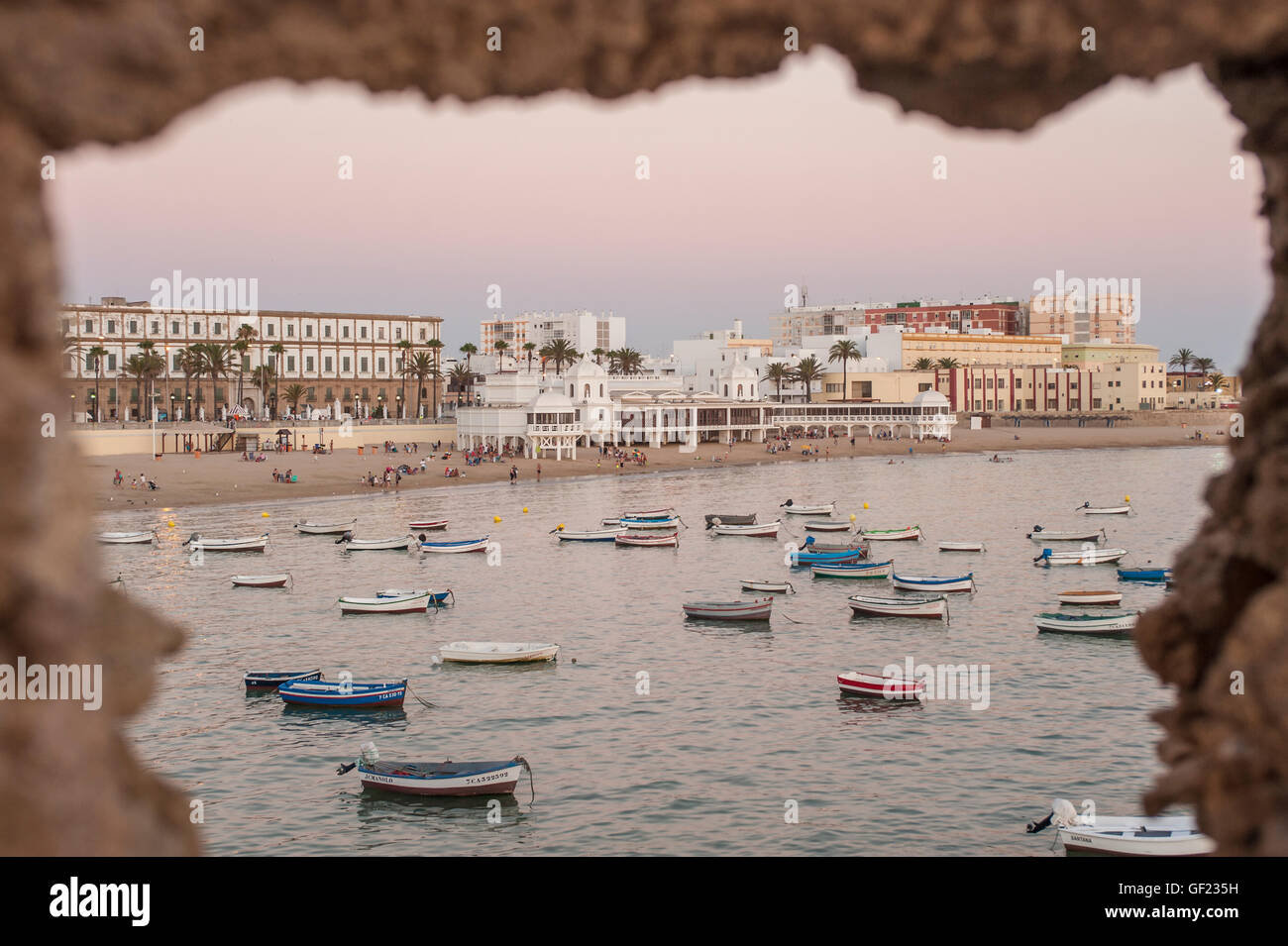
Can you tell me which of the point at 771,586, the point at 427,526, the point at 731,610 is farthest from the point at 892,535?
the point at 427,526

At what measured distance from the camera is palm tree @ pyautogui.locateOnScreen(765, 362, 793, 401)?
6250 inches

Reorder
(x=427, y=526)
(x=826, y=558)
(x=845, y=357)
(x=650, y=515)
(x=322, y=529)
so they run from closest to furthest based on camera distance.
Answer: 1. (x=826, y=558)
2. (x=322, y=529)
3. (x=427, y=526)
4. (x=650, y=515)
5. (x=845, y=357)

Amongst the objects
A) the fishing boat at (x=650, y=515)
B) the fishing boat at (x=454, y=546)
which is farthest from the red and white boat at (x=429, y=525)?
the fishing boat at (x=650, y=515)

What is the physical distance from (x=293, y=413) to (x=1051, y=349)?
372ft

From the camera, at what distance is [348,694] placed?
100ft

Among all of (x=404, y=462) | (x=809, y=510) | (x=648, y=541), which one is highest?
(x=404, y=462)

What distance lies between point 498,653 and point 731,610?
994 cm

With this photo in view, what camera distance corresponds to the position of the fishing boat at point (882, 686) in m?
31.1

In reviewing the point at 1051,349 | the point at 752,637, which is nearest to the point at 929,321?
the point at 1051,349

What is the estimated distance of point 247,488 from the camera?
8250cm

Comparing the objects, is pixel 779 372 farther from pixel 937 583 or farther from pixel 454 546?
pixel 937 583

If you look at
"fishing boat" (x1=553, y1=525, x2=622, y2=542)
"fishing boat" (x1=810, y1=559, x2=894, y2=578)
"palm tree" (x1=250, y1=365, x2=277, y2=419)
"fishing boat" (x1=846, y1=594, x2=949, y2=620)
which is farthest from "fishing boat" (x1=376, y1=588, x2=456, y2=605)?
"palm tree" (x1=250, y1=365, x2=277, y2=419)

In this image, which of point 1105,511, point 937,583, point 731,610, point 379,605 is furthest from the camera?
point 1105,511

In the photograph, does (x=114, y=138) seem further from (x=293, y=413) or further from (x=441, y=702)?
(x=293, y=413)
